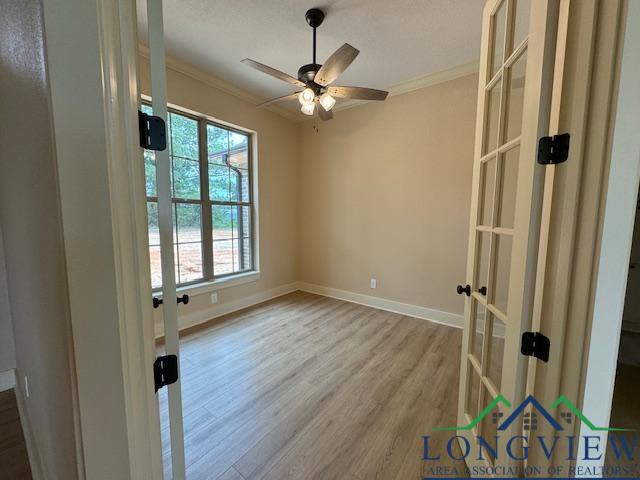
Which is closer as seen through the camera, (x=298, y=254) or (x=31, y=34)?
(x=31, y=34)


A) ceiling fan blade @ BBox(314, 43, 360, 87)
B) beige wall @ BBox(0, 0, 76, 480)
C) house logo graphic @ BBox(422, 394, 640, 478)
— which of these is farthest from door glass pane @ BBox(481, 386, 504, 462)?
ceiling fan blade @ BBox(314, 43, 360, 87)

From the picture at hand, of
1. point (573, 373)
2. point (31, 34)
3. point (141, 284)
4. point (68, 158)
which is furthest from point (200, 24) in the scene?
point (573, 373)

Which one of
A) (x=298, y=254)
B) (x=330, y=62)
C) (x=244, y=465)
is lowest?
(x=244, y=465)

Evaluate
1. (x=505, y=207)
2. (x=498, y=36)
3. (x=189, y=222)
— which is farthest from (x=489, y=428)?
(x=189, y=222)

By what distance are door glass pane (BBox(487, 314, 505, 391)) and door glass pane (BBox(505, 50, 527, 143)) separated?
30.1 inches

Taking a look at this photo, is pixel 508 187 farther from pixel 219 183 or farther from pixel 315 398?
pixel 219 183

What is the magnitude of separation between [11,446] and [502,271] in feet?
8.89

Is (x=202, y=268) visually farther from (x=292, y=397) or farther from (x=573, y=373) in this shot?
(x=573, y=373)

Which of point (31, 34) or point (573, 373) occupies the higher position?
point (31, 34)

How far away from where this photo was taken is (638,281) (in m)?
2.12

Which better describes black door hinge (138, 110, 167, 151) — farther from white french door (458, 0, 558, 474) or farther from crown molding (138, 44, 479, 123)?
crown molding (138, 44, 479, 123)

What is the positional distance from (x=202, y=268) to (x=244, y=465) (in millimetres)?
2240

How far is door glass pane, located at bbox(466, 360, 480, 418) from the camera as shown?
128cm

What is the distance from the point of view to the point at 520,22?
3.12ft
